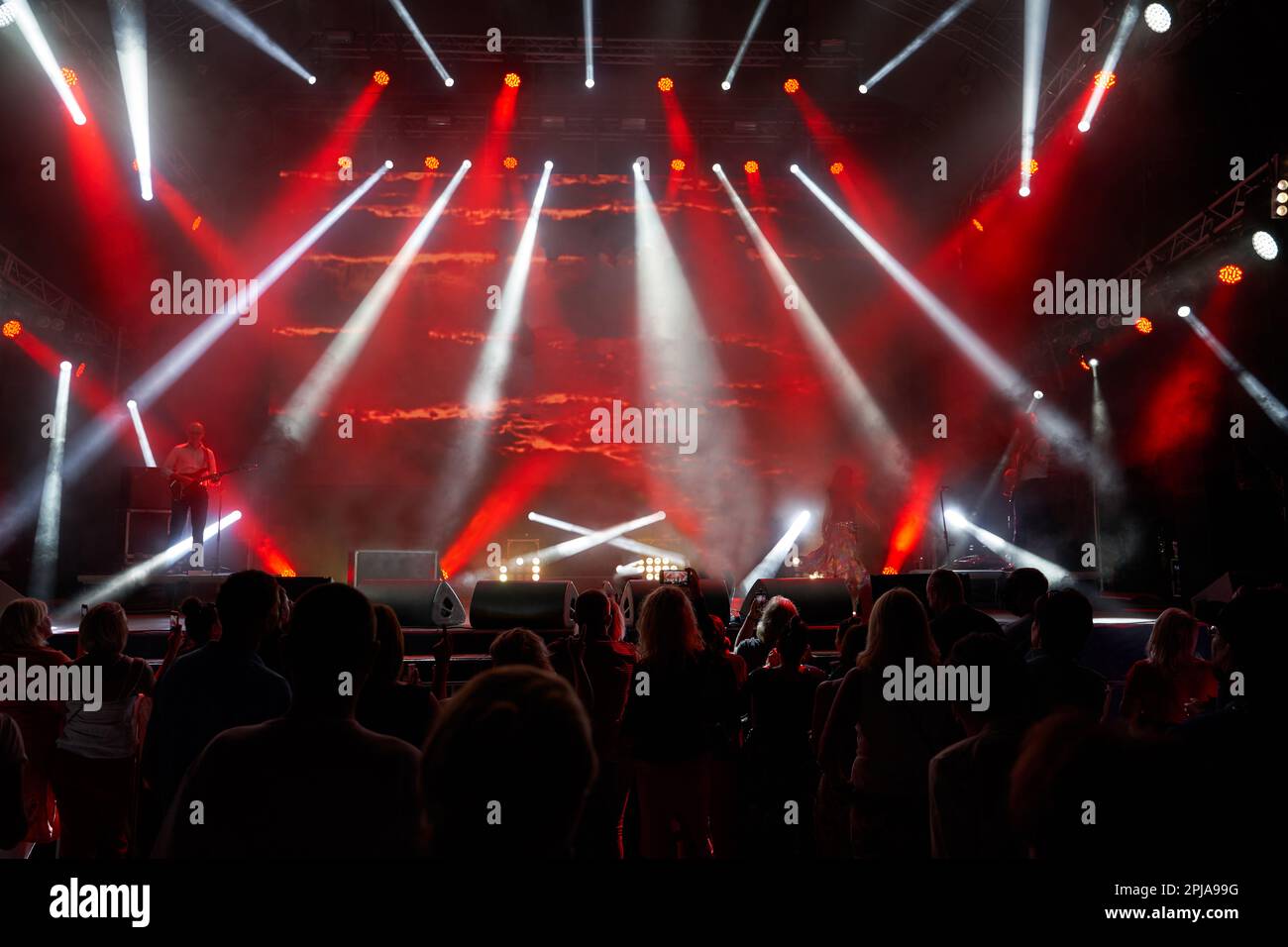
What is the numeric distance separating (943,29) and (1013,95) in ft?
3.64

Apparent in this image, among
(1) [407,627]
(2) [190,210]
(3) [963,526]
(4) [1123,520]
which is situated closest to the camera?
(1) [407,627]

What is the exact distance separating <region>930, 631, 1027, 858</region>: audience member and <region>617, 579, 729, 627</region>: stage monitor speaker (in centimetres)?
404

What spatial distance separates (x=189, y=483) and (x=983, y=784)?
29.9 feet

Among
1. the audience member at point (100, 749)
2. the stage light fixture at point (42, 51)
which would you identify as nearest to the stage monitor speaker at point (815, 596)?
the audience member at point (100, 749)

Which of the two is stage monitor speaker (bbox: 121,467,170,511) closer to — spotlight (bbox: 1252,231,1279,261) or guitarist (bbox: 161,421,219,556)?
guitarist (bbox: 161,421,219,556)

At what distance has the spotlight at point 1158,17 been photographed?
6801mm

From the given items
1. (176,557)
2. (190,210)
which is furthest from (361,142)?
(176,557)


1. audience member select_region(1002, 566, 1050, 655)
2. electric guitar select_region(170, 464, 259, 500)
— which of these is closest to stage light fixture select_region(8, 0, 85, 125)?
electric guitar select_region(170, 464, 259, 500)

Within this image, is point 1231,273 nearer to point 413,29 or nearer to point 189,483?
point 413,29

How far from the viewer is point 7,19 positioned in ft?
22.5

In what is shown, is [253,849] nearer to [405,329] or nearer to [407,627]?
[407,627]

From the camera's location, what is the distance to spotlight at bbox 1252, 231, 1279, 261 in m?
6.48

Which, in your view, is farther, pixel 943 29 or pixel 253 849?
pixel 943 29

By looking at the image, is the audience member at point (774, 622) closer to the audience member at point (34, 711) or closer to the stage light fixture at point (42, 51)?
the audience member at point (34, 711)
